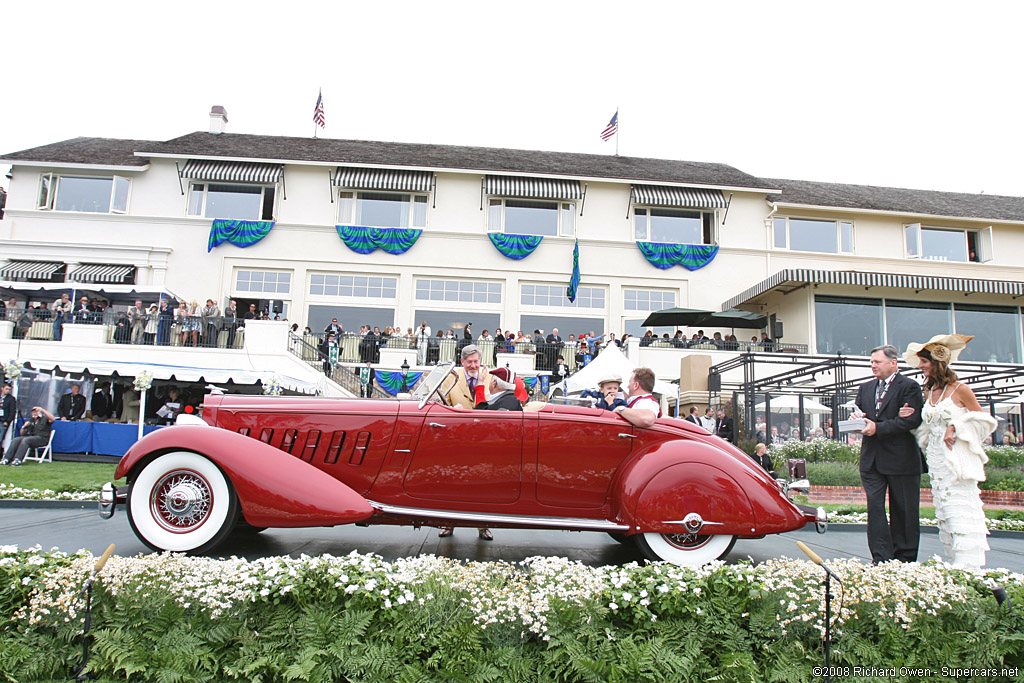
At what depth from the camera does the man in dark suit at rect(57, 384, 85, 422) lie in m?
15.3

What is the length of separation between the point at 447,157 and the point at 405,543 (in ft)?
77.2

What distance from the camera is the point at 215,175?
Result: 23.9 m

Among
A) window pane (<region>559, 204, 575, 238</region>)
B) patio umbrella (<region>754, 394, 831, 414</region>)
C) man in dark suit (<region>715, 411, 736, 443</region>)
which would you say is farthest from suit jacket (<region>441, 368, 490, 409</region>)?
window pane (<region>559, 204, 575, 238</region>)

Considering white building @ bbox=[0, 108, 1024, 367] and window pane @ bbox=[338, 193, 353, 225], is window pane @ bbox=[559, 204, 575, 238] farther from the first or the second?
window pane @ bbox=[338, 193, 353, 225]

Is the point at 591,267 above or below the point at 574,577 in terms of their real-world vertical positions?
above

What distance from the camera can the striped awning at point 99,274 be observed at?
22.6 metres

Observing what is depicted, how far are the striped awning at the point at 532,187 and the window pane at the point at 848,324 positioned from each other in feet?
35.2

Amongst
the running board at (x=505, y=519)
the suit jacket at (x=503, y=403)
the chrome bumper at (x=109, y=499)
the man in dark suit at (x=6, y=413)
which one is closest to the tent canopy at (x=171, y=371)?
the man in dark suit at (x=6, y=413)

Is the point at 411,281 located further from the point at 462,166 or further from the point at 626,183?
the point at 626,183

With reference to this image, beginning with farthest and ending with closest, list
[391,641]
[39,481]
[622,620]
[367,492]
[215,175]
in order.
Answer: [215,175] → [39,481] → [367,492] → [622,620] → [391,641]

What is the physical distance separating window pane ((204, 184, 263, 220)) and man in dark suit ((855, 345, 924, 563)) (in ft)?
80.3

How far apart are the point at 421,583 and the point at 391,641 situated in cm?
33

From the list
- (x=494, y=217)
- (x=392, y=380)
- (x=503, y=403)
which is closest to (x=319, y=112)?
(x=494, y=217)

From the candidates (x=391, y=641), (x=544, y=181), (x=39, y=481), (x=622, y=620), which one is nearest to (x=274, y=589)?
(x=391, y=641)
